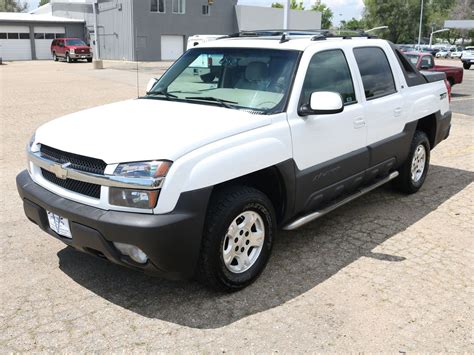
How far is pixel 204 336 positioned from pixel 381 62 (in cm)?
350

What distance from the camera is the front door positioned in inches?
160

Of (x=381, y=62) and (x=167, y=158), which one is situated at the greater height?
(x=381, y=62)

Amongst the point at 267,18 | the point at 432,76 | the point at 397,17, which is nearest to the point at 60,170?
the point at 432,76

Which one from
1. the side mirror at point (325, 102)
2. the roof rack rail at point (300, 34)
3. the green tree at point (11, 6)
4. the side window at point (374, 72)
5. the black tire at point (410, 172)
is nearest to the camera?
the side mirror at point (325, 102)

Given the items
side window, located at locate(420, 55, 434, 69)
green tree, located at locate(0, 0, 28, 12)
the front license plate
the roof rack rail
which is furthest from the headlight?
green tree, located at locate(0, 0, 28, 12)

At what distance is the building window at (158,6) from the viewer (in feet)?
151

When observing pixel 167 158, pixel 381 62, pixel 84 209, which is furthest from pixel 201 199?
pixel 381 62

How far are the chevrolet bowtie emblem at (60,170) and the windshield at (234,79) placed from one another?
4.16 ft

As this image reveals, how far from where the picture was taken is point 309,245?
4.60 meters

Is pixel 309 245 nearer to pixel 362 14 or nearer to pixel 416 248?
pixel 416 248

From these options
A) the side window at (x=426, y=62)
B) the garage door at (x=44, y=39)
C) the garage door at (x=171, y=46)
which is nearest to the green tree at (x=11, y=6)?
the garage door at (x=44, y=39)

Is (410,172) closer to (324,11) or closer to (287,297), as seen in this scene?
(287,297)

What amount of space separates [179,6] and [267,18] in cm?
1085

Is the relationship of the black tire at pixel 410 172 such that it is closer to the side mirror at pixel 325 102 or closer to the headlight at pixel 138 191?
the side mirror at pixel 325 102
